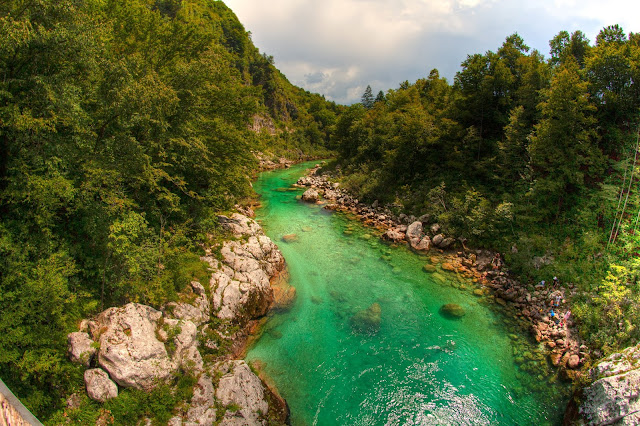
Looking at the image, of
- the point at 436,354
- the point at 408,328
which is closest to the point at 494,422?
the point at 436,354

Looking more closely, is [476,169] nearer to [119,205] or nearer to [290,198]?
[290,198]

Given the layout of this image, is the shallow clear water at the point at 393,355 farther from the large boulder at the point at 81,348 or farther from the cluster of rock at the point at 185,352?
the large boulder at the point at 81,348

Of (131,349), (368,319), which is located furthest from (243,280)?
(368,319)

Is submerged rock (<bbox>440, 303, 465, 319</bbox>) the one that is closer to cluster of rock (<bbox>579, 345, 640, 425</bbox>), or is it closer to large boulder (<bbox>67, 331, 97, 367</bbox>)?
cluster of rock (<bbox>579, 345, 640, 425</bbox>)

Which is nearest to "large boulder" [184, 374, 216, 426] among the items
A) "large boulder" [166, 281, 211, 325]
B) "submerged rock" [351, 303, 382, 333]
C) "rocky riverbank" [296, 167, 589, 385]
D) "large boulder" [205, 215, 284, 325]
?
"large boulder" [166, 281, 211, 325]

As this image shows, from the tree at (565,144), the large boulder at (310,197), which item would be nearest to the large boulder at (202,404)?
the tree at (565,144)

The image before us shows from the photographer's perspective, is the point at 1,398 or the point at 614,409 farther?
the point at 614,409

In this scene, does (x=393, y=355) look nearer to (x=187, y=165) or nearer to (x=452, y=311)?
(x=452, y=311)
